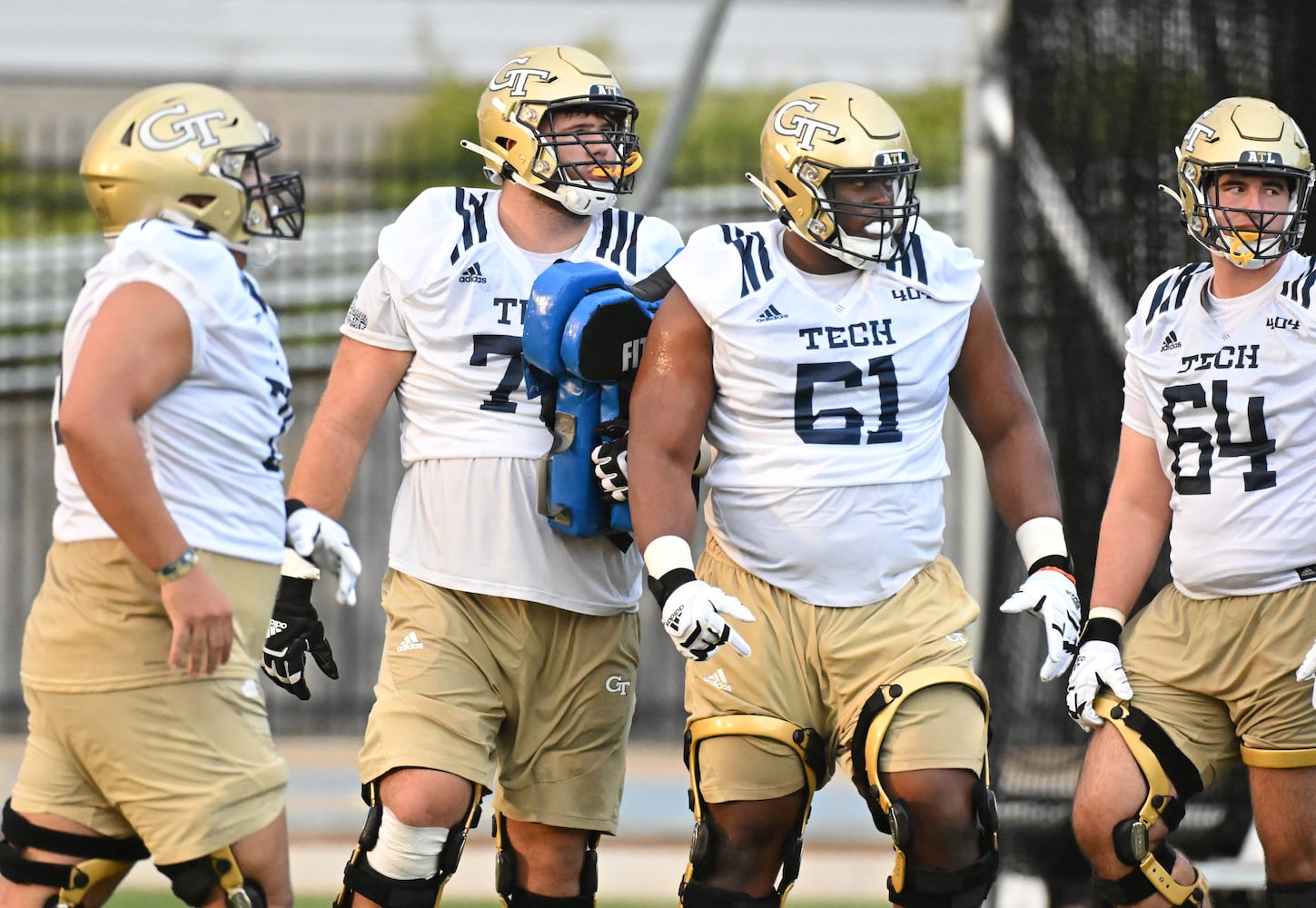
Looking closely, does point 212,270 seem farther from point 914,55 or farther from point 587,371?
point 914,55

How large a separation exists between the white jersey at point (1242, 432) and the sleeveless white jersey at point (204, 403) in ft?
7.20

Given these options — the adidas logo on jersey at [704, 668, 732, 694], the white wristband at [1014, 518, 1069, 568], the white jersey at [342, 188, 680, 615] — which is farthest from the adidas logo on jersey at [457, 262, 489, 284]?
the white wristband at [1014, 518, 1069, 568]

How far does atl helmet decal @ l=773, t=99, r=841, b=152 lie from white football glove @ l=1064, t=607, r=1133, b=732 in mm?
1431

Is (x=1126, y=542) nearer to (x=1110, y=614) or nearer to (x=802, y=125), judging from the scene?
(x=1110, y=614)

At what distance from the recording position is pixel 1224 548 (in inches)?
185

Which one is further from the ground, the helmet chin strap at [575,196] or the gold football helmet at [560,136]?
the gold football helmet at [560,136]

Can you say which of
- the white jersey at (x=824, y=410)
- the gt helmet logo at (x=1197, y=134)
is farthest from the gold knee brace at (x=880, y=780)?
the gt helmet logo at (x=1197, y=134)

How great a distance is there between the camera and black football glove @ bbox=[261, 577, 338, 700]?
4.57 meters

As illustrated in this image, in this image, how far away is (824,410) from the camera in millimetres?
4379

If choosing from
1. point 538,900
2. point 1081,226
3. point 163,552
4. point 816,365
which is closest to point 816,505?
point 816,365

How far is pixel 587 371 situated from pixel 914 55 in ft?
41.0

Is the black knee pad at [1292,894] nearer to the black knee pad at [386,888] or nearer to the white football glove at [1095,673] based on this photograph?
the white football glove at [1095,673]

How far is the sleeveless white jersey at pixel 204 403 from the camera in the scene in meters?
3.87

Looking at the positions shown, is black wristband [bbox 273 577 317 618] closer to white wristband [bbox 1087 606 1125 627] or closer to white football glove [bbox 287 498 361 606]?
white football glove [bbox 287 498 361 606]
